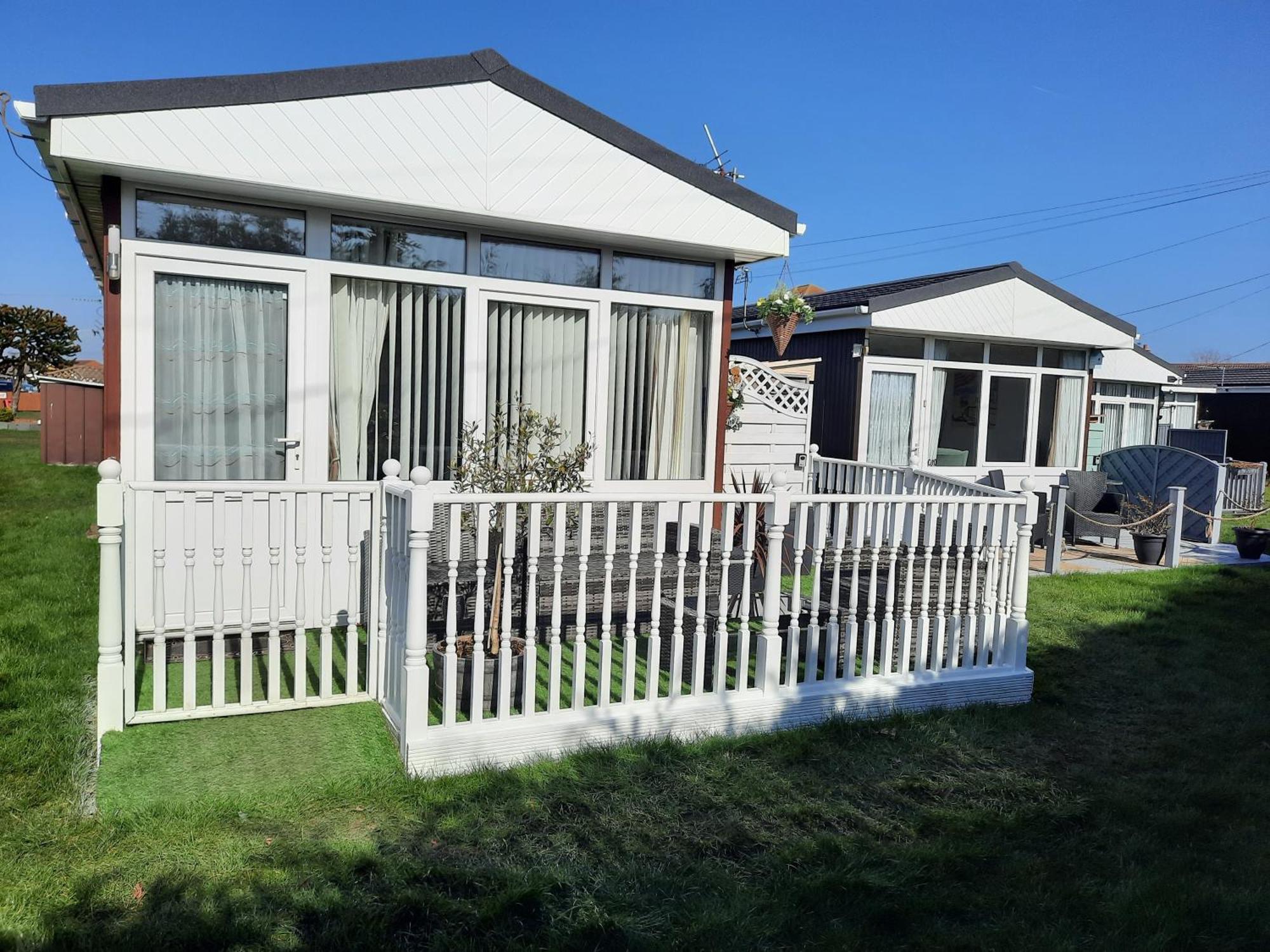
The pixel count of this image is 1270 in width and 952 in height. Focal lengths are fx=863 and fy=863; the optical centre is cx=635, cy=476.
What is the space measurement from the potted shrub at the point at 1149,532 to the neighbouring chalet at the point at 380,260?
5.24 metres

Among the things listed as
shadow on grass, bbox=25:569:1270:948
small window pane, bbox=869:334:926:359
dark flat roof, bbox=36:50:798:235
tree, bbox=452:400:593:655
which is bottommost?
shadow on grass, bbox=25:569:1270:948

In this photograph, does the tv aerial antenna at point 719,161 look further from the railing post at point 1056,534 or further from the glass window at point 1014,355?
the railing post at point 1056,534

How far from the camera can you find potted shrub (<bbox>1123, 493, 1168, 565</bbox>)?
8773 millimetres

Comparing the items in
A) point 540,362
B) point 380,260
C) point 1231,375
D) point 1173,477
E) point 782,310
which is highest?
point 1231,375

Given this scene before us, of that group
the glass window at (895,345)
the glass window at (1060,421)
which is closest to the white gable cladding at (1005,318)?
the glass window at (895,345)

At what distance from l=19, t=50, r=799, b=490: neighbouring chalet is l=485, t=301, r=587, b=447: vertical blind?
1 cm

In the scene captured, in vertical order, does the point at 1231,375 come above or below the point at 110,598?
above

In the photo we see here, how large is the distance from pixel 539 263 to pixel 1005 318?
7.16 metres

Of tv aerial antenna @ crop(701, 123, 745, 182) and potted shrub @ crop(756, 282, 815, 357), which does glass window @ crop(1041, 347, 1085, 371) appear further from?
tv aerial antenna @ crop(701, 123, 745, 182)

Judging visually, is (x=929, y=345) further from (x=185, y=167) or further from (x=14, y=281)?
(x=14, y=281)

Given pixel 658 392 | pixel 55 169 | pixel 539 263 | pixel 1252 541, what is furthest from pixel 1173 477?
pixel 55 169

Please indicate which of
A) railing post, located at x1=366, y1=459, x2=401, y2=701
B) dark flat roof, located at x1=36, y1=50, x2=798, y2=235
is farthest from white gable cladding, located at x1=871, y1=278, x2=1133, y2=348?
railing post, located at x1=366, y1=459, x2=401, y2=701

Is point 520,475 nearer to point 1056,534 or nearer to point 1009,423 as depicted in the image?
point 1056,534

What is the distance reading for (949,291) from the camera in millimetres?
10492
